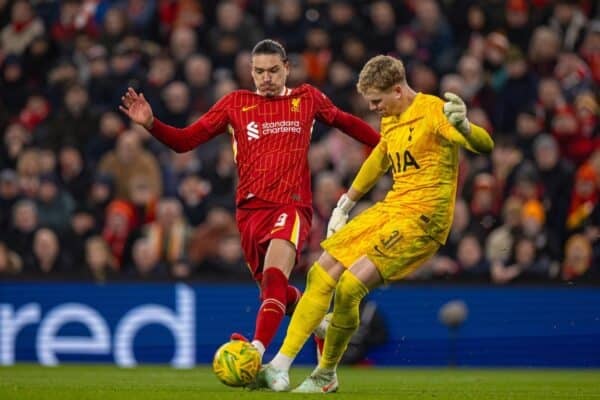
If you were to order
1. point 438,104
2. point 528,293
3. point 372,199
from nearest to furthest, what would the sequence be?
point 438,104 → point 528,293 → point 372,199

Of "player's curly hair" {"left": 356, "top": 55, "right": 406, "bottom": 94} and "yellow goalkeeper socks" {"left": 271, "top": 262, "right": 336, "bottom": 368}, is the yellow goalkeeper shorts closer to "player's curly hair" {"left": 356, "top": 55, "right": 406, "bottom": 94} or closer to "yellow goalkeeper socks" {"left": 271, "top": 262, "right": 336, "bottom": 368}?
"yellow goalkeeper socks" {"left": 271, "top": 262, "right": 336, "bottom": 368}

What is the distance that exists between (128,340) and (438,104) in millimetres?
7197

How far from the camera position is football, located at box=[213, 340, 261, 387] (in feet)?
33.2

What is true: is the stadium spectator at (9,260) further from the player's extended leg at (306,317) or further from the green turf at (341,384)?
the player's extended leg at (306,317)

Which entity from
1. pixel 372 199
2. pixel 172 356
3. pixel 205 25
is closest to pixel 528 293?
pixel 372 199

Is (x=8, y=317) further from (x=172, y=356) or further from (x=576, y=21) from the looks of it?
(x=576, y=21)

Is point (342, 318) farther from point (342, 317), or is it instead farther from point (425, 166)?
point (425, 166)

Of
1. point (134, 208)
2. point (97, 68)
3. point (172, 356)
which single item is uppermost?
point (97, 68)

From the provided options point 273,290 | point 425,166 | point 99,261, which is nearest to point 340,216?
point 273,290

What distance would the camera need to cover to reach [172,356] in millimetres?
16781

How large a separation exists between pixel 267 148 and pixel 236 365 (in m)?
2.13

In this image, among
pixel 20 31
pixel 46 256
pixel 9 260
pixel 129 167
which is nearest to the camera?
pixel 46 256

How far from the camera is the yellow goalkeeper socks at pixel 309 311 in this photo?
34.6ft

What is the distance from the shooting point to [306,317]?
10.7 metres
